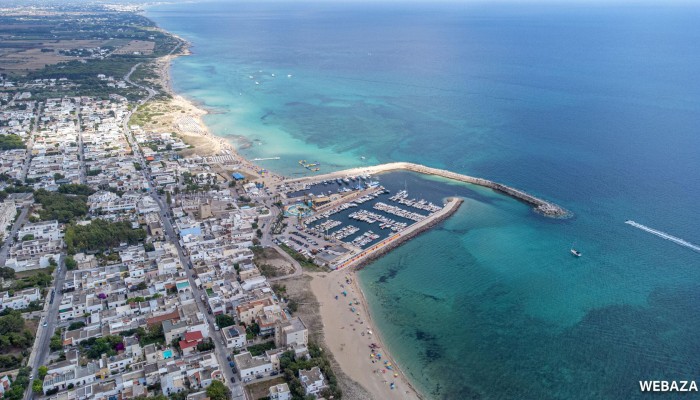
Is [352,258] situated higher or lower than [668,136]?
lower

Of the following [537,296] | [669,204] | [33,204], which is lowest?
[33,204]

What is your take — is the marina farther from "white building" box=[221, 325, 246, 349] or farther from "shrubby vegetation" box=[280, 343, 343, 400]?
"shrubby vegetation" box=[280, 343, 343, 400]

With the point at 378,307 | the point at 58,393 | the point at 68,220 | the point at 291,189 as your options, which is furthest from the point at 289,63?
the point at 58,393

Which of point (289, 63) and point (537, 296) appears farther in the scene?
point (289, 63)

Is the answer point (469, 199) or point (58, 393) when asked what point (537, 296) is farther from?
point (58, 393)

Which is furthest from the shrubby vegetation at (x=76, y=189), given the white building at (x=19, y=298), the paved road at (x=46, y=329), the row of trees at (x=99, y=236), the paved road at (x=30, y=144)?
the white building at (x=19, y=298)

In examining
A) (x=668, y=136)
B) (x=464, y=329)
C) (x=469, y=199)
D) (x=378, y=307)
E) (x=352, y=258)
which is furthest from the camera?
(x=668, y=136)

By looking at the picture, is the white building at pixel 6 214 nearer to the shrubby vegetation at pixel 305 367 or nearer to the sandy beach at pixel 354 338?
the sandy beach at pixel 354 338

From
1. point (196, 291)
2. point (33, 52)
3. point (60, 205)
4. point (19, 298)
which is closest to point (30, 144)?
point (60, 205)
